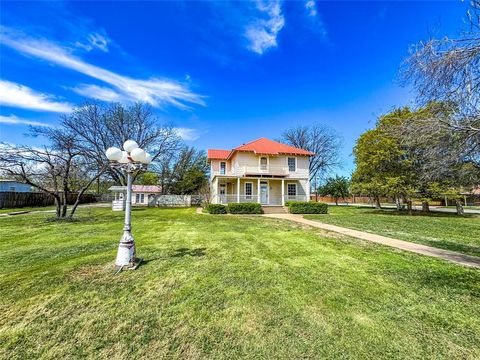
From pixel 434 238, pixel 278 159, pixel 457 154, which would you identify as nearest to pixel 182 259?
pixel 457 154

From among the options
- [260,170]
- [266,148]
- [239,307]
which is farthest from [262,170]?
[239,307]

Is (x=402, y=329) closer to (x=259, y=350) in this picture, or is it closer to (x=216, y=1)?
(x=259, y=350)

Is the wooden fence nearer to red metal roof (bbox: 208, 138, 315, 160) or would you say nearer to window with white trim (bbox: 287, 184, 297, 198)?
red metal roof (bbox: 208, 138, 315, 160)

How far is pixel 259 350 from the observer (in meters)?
2.21

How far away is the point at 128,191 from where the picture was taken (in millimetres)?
5016

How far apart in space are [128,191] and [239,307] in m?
3.50

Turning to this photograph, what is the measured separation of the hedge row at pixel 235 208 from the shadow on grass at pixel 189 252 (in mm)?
11652

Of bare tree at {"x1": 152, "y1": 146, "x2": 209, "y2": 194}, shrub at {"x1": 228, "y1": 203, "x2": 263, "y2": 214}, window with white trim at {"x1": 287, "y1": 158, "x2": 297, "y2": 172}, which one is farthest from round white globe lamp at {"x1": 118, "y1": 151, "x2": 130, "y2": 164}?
bare tree at {"x1": 152, "y1": 146, "x2": 209, "y2": 194}

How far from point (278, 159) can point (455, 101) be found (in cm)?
1902

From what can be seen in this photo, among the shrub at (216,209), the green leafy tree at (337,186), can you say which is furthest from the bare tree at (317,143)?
the shrub at (216,209)

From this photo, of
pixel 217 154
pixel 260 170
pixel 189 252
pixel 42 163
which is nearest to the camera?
pixel 189 252

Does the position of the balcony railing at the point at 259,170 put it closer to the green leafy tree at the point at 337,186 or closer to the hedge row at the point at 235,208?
the hedge row at the point at 235,208

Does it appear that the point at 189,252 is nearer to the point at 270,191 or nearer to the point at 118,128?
the point at 270,191

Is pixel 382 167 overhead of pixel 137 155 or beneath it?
overhead
